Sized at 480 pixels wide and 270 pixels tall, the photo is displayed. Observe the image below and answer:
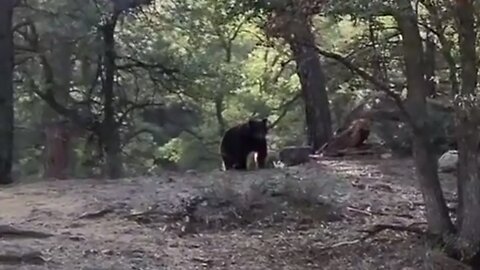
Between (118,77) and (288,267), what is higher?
(118,77)

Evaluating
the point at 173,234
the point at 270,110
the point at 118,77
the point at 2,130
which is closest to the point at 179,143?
the point at 270,110

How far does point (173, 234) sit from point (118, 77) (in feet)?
29.9

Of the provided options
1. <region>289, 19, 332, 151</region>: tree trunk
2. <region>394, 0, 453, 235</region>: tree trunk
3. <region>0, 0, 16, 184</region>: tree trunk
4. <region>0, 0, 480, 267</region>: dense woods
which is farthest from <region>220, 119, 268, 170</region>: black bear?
<region>394, 0, 453, 235</region>: tree trunk

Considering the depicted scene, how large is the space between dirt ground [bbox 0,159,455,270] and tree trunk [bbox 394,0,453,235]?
314 mm

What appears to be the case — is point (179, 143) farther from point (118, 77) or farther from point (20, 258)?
point (20, 258)

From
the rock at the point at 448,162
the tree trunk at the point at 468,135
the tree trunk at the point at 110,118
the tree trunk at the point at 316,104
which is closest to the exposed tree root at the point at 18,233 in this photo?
the tree trunk at the point at 468,135

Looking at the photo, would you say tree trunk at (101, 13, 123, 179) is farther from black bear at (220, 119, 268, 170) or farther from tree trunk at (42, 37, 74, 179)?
black bear at (220, 119, 268, 170)

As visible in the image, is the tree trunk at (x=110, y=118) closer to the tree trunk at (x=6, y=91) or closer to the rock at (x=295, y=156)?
the tree trunk at (x=6, y=91)

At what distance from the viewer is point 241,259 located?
7.37 meters

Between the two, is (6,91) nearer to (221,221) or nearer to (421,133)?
(221,221)

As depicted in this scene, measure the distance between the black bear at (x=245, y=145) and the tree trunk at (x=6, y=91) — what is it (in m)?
3.27

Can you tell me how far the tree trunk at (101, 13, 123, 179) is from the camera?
15.8 metres

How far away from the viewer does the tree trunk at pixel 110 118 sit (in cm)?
1577

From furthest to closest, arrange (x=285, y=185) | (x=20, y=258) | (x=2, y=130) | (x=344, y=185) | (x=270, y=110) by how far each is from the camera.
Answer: (x=270, y=110) < (x=2, y=130) < (x=344, y=185) < (x=285, y=185) < (x=20, y=258)
